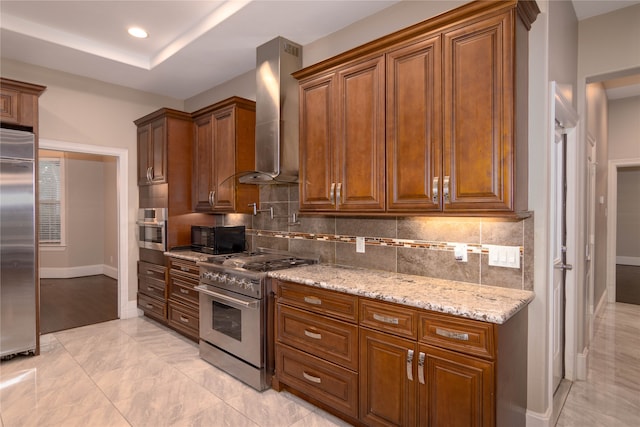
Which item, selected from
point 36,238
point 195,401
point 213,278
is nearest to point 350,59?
point 213,278

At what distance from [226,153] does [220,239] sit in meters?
0.93

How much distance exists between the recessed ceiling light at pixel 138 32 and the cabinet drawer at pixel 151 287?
2672 mm

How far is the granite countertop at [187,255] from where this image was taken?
11.7 feet

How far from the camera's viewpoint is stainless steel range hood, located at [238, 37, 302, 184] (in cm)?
317

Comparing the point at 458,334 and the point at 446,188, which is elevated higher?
the point at 446,188

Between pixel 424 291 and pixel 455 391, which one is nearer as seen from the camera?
pixel 455 391

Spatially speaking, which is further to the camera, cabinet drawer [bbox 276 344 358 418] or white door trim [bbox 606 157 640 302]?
white door trim [bbox 606 157 640 302]

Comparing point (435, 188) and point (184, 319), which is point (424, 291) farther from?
point (184, 319)

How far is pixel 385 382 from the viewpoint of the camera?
202 cm

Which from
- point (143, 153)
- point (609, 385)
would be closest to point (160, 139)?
point (143, 153)

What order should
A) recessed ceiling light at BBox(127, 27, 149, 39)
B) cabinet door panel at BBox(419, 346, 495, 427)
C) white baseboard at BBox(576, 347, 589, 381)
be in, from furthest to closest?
1. recessed ceiling light at BBox(127, 27, 149, 39)
2. white baseboard at BBox(576, 347, 589, 381)
3. cabinet door panel at BBox(419, 346, 495, 427)

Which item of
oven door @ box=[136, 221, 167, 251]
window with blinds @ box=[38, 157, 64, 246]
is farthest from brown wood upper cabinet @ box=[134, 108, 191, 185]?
window with blinds @ box=[38, 157, 64, 246]

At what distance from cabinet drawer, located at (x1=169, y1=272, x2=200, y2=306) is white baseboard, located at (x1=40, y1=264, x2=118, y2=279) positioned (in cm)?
374

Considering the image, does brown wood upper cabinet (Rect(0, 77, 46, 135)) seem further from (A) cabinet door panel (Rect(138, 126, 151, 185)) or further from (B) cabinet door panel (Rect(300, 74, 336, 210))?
(B) cabinet door panel (Rect(300, 74, 336, 210))
